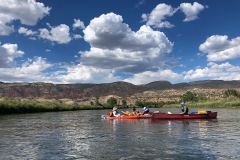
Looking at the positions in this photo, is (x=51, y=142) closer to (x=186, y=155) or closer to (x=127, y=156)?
(x=127, y=156)

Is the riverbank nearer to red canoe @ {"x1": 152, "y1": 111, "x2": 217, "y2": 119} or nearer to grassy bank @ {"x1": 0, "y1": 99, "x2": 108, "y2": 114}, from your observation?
grassy bank @ {"x1": 0, "y1": 99, "x2": 108, "y2": 114}

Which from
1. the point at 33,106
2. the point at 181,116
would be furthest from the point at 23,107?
the point at 181,116

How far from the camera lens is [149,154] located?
50.0ft

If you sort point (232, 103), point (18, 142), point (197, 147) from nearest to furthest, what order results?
point (197, 147) → point (18, 142) → point (232, 103)

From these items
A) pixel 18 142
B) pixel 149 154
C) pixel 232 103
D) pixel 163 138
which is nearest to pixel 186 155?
pixel 149 154

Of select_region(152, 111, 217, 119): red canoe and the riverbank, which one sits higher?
the riverbank

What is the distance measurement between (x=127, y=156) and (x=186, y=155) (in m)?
2.80

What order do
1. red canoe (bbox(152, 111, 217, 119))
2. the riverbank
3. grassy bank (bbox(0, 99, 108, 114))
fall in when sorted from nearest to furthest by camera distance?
red canoe (bbox(152, 111, 217, 119)), grassy bank (bbox(0, 99, 108, 114)), the riverbank

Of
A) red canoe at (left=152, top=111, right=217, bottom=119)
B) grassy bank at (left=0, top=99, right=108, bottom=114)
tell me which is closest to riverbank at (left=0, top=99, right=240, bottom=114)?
grassy bank at (left=0, top=99, right=108, bottom=114)

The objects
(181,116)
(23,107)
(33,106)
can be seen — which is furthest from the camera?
(33,106)

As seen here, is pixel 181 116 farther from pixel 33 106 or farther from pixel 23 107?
pixel 33 106

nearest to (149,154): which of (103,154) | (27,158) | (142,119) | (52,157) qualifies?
(103,154)

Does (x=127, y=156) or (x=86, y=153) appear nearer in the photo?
(x=127, y=156)

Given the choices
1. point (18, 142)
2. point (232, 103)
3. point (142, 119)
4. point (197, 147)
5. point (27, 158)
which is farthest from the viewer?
point (232, 103)
